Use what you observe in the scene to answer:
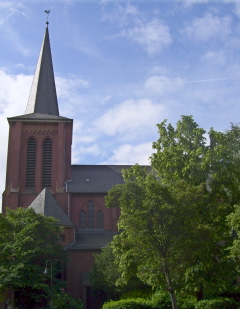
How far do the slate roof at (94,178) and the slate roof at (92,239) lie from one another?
4353 millimetres

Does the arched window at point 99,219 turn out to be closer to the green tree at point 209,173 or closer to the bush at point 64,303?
the bush at point 64,303

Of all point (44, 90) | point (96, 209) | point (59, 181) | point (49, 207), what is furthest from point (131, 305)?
point (44, 90)

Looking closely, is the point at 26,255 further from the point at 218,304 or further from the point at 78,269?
the point at 218,304

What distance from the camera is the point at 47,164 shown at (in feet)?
135

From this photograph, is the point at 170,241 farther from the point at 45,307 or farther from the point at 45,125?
the point at 45,125

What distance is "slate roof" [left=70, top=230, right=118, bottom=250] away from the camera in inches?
1387

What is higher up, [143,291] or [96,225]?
[96,225]

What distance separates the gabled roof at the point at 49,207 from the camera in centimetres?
3453

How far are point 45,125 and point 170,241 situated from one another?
2618 centimetres

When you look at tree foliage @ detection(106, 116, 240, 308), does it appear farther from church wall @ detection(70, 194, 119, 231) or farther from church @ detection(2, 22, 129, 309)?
church wall @ detection(70, 194, 119, 231)

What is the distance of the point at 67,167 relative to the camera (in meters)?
41.6

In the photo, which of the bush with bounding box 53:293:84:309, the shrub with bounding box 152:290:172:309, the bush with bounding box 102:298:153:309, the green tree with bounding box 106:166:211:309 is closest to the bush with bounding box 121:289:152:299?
the bush with bounding box 102:298:153:309

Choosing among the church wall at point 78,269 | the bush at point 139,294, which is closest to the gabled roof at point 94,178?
the church wall at point 78,269

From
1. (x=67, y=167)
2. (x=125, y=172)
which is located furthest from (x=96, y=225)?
(x=125, y=172)
